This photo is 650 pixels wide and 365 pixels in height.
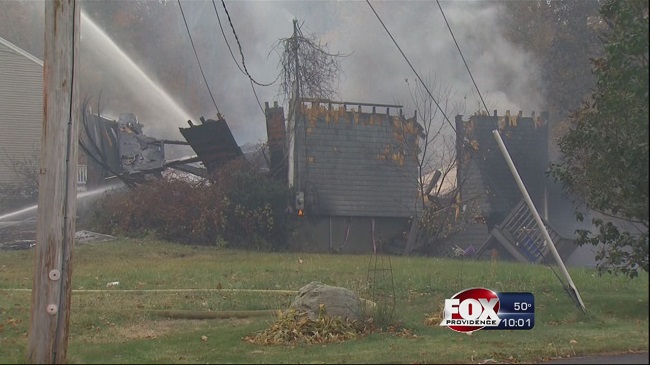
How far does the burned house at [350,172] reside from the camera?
76.2 ft

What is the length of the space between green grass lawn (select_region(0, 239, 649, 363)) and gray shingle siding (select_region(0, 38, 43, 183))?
10.6 metres

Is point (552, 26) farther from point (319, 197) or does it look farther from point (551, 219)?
point (319, 197)

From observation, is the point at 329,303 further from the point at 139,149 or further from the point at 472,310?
the point at 139,149

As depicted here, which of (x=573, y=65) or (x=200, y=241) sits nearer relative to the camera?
(x=200, y=241)

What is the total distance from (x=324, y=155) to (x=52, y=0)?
52.3 feet

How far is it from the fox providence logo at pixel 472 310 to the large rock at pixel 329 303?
1080 millimetres

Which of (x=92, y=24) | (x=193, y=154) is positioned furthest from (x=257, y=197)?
(x=92, y=24)

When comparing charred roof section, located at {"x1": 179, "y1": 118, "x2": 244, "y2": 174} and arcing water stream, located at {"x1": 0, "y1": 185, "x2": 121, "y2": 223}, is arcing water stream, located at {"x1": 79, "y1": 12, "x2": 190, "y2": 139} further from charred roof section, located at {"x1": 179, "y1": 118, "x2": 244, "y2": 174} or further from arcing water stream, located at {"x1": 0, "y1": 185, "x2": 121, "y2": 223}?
charred roof section, located at {"x1": 179, "y1": 118, "x2": 244, "y2": 174}

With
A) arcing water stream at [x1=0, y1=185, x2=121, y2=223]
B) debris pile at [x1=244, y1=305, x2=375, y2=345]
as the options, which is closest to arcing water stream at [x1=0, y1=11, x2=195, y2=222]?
arcing water stream at [x1=0, y1=185, x2=121, y2=223]

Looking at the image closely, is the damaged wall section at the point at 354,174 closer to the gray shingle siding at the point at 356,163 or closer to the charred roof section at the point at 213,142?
the gray shingle siding at the point at 356,163

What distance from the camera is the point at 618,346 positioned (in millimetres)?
8336

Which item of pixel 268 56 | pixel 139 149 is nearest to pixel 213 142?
pixel 139 149

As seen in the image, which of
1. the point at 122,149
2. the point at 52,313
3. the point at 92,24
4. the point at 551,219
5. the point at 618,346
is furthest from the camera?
the point at 92,24

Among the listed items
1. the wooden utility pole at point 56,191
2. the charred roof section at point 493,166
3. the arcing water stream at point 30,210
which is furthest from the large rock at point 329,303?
the arcing water stream at point 30,210
